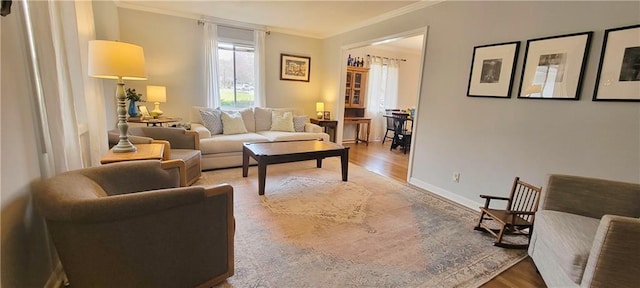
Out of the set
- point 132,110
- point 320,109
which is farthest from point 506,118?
point 132,110

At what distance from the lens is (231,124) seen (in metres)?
4.31

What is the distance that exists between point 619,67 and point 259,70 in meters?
4.55

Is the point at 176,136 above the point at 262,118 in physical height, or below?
below

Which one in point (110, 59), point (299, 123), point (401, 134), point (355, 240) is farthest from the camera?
point (401, 134)

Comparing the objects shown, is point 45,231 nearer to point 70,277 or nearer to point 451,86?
point 70,277

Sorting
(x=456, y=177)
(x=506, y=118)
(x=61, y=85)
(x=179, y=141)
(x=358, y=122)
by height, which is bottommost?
(x=456, y=177)

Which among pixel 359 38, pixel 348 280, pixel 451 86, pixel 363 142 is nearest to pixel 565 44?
pixel 451 86

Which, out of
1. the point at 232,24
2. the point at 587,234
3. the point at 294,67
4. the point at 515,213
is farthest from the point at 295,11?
the point at 587,234

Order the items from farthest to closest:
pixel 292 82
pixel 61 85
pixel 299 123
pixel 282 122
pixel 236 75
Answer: pixel 292 82
pixel 236 75
pixel 299 123
pixel 282 122
pixel 61 85

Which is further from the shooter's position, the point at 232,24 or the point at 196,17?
the point at 232,24

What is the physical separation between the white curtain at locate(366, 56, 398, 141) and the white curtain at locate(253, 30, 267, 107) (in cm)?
256

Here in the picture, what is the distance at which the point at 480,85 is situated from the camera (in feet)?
9.11

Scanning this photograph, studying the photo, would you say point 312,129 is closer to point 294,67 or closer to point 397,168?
point 294,67

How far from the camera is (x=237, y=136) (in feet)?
13.6
